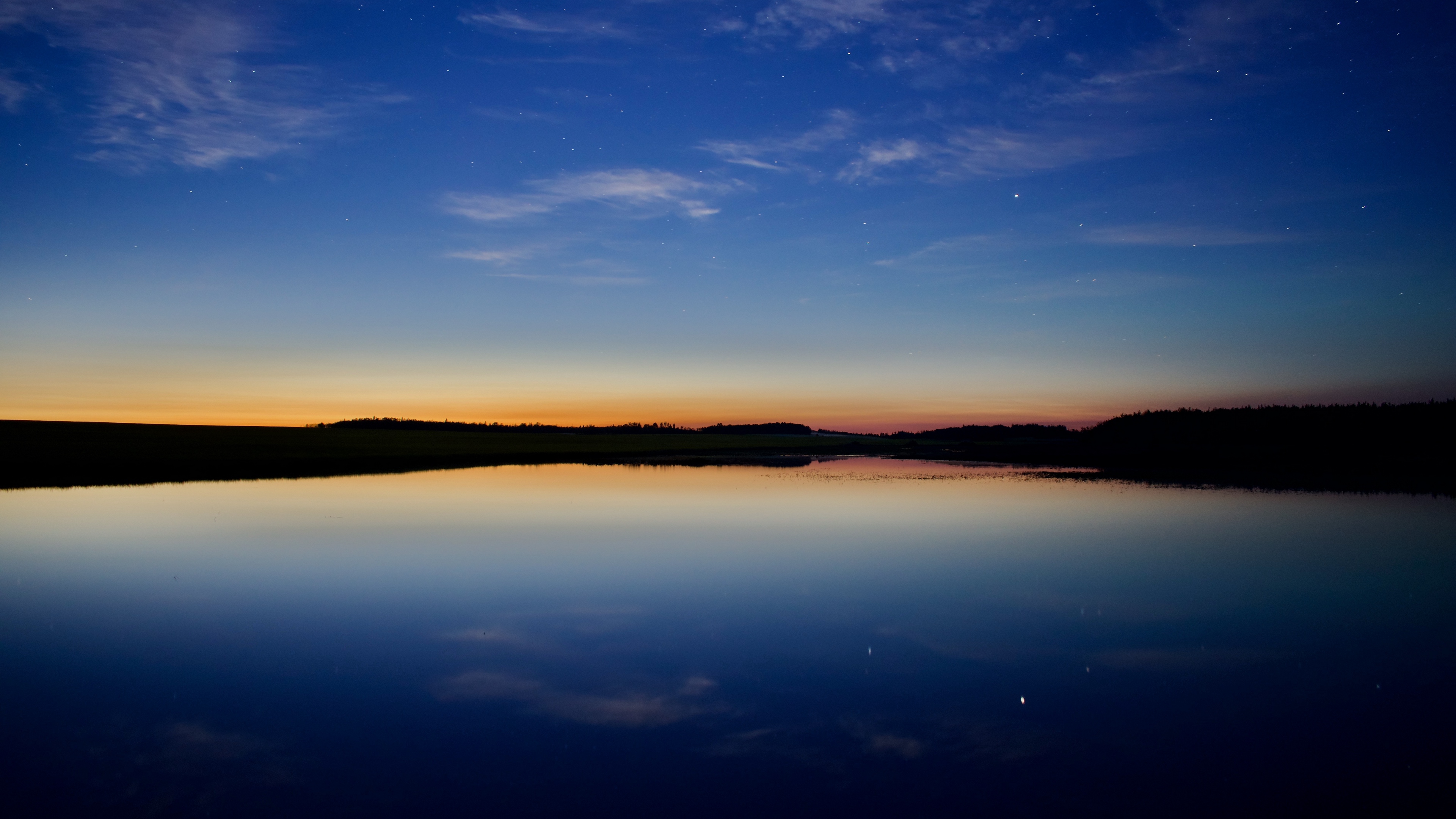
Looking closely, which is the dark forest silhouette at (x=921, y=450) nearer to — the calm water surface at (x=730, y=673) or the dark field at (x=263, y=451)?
the dark field at (x=263, y=451)

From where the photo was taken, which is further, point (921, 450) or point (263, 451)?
point (921, 450)

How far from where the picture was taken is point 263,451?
5481 centimetres

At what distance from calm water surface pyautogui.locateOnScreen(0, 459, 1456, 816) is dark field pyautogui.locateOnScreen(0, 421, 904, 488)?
72.9 feet

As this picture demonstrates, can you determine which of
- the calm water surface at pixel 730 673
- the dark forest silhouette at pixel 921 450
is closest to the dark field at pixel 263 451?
the dark forest silhouette at pixel 921 450

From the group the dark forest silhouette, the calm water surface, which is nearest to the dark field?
the dark forest silhouette

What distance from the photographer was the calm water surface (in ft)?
19.3

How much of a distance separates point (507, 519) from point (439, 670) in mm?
13261

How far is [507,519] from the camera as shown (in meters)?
21.6

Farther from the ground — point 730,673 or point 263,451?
point 263,451

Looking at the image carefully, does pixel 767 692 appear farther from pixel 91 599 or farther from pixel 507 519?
pixel 507 519

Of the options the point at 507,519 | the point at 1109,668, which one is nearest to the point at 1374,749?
the point at 1109,668

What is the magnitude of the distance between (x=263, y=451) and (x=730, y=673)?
56440 mm

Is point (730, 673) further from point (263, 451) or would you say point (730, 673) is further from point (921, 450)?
point (921, 450)

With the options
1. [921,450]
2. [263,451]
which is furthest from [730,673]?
[921,450]
